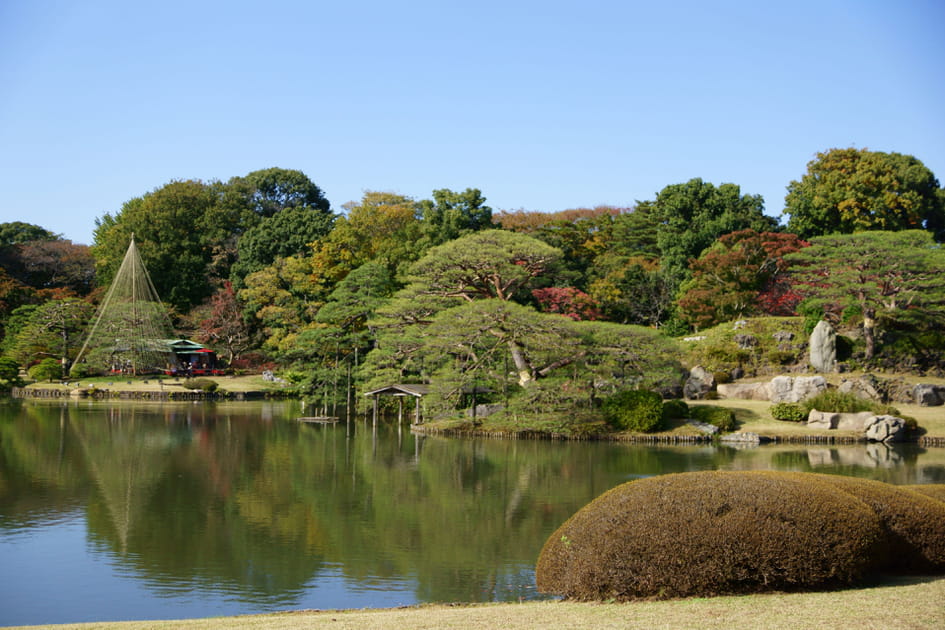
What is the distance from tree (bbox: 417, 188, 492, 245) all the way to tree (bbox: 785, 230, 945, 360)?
13.8 metres

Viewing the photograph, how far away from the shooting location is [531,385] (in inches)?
995

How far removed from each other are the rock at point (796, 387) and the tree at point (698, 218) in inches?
474

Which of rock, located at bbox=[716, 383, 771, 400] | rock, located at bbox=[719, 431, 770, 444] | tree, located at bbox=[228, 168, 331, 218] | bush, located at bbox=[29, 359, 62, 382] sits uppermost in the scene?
tree, located at bbox=[228, 168, 331, 218]

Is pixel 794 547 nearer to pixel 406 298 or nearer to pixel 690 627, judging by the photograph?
pixel 690 627

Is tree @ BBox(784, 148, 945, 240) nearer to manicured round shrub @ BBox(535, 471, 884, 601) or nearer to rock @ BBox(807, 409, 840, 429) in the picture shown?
rock @ BBox(807, 409, 840, 429)

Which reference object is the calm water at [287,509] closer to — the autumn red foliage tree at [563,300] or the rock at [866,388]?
the rock at [866,388]

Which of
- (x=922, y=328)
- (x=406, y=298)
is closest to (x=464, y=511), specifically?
(x=406, y=298)

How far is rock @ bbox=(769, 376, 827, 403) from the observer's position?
1120 inches

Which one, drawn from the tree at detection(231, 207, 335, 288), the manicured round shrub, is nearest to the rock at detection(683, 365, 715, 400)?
the manicured round shrub

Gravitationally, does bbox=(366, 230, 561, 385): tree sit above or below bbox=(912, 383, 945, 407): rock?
A: above

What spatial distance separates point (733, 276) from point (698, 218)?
246 inches

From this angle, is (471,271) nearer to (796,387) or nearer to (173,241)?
(796,387)

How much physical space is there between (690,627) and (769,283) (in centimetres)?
3462

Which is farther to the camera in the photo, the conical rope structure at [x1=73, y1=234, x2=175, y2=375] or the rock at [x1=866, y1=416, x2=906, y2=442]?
Result: the conical rope structure at [x1=73, y1=234, x2=175, y2=375]
